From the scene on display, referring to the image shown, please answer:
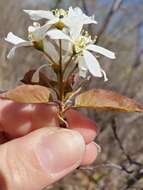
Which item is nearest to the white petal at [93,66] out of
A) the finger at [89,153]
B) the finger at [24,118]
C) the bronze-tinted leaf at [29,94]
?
the bronze-tinted leaf at [29,94]

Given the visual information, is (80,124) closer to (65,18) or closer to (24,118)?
(24,118)

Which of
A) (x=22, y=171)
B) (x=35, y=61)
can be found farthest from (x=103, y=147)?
(x=22, y=171)

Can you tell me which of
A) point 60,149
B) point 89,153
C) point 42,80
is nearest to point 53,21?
point 42,80

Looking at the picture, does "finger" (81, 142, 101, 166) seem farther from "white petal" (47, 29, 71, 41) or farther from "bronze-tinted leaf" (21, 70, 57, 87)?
"white petal" (47, 29, 71, 41)

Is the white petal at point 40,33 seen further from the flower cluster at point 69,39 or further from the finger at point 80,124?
the finger at point 80,124

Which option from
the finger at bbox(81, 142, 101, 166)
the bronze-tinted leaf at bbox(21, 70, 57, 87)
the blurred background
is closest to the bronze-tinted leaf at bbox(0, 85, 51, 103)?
the bronze-tinted leaf at bbox(21, 70, 57, 87)

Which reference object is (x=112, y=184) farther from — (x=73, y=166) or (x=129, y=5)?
(x=73, y=166)
